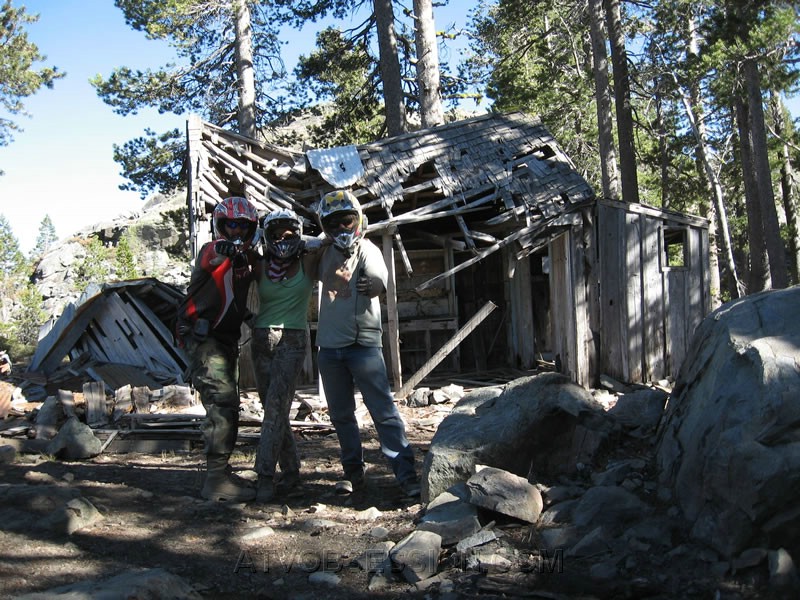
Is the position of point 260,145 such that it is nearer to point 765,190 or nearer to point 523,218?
point 523,218

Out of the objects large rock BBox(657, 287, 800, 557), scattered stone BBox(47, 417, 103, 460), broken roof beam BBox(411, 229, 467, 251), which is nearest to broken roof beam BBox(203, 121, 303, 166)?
broken roof beam BBox(411, 229, 467, 251)

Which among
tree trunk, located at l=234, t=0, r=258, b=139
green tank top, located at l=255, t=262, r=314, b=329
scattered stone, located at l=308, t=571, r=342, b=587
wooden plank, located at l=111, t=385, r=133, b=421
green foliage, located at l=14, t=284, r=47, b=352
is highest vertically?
tree trunk, located at l=234, t=0, r=258, b=139

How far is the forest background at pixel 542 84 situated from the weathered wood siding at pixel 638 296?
4884mm

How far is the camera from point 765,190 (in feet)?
46.9

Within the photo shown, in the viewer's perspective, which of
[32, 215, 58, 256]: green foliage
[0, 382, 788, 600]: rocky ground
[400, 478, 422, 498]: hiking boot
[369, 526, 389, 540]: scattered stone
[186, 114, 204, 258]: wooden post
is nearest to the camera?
[0, 382, 788, 600]: rocky ground

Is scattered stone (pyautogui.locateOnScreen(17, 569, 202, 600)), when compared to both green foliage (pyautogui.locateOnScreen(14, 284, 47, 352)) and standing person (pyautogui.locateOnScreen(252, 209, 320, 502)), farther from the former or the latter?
green foliage (pyautogui.locateOnScreen(14, 284, 47, 352))

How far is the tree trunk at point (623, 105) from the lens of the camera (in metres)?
15.6

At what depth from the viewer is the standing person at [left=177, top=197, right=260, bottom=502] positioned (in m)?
5.00

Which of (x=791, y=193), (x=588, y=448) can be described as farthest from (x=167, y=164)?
(x=791, y=193)

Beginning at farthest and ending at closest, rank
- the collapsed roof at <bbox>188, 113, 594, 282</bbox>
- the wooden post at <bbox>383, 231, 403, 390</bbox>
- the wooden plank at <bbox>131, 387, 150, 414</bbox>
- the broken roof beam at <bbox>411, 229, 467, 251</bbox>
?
the broken roof beam at <bbox>411, 229, 467, 251</bbox> → the wooden post at <bbox>383, 231, 403, 390</bbox> → the collapsed roof at <bbox>188, 113, 594, 282</bbox> → the wooden plank at <bbox>131, 387, 150, 414</bbox>

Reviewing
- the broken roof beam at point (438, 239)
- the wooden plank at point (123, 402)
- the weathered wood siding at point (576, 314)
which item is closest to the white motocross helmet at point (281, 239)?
the wooden plank at point (123, 402)

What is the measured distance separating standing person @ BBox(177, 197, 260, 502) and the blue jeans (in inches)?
28.3

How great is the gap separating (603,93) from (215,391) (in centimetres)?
1471

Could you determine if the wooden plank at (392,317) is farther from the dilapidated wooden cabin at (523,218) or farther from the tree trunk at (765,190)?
the tree trunk at (765,190)
